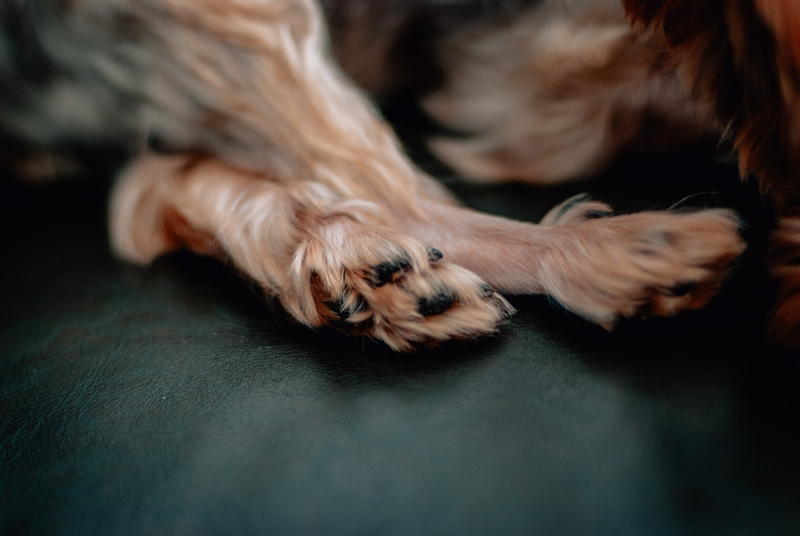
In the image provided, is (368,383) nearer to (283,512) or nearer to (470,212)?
(283,512)

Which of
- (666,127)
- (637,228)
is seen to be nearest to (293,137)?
(637,228)

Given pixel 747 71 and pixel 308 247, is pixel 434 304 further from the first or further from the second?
pixel 747 71

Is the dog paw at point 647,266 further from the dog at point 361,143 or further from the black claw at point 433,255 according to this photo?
the black claw at point 433,255

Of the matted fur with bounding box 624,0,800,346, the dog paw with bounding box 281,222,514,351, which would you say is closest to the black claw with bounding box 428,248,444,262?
the dog paw with bounding box 281,222,514,351

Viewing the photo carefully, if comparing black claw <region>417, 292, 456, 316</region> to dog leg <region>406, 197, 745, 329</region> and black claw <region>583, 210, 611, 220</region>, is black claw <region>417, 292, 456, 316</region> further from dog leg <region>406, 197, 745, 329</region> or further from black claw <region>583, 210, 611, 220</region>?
black claw <region>583, 210, 611, 220</region>

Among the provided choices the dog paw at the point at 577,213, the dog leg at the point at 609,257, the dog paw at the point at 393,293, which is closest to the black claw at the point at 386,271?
the dog paw at the point at 393,293
